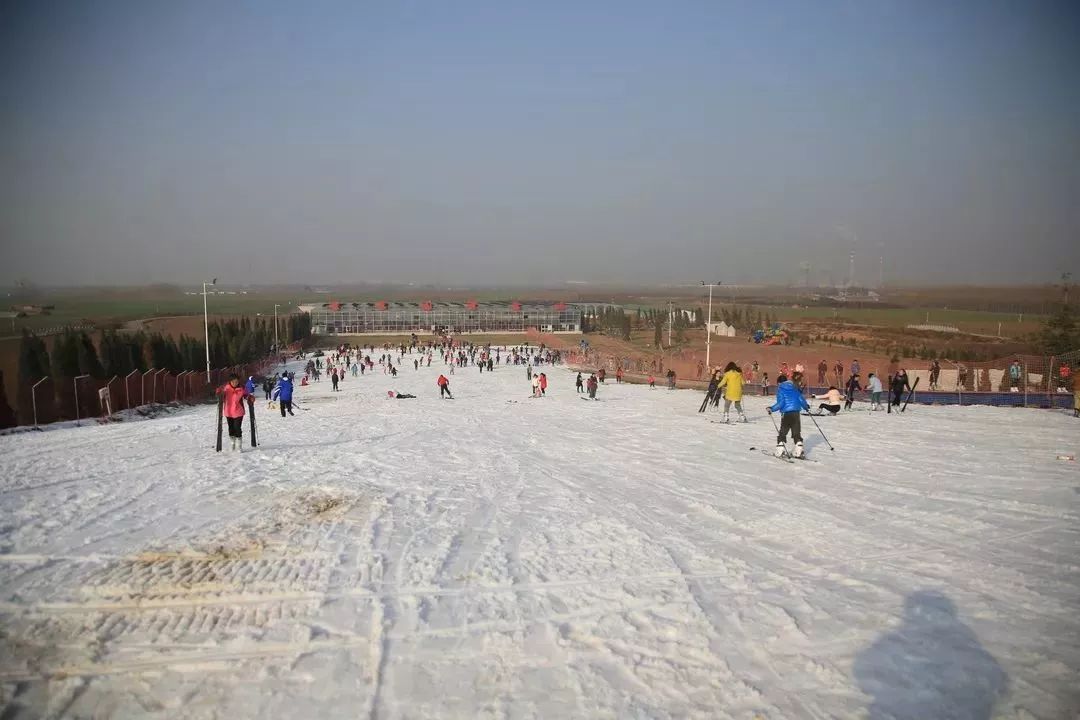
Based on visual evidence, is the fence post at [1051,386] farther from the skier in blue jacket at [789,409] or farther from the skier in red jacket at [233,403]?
the skier in red jacket at [233,403]

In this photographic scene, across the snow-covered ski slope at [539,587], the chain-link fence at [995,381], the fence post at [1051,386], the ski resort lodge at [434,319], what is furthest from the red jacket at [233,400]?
the ski resort lodge at [434,319]

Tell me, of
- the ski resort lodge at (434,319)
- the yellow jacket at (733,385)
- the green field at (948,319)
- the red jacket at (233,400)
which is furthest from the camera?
the ski resort lodge at (434,319)

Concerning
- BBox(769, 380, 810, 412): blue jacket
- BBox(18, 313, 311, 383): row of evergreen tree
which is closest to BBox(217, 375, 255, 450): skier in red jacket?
BBox(769, 380, 810, 412): blue jacket

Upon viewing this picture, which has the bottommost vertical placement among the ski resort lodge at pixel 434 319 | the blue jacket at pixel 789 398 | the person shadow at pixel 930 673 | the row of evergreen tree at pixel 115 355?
the ski resort lodge at pixel 434 319

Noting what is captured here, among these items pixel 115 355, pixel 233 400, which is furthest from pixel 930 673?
pixel 115 355

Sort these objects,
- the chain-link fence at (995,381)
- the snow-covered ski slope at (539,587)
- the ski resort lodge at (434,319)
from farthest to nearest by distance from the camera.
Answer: the ski resort lodge at (434,319), the chain-link fence at (995,381), the snow-covered ski slope at (539,587)

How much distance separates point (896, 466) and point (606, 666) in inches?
335

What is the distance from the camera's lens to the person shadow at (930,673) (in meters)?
3.98

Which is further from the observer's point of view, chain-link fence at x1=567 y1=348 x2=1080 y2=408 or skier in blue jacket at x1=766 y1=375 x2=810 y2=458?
chain-link fence at x1=567 y1=348 x2=1080 y2=408

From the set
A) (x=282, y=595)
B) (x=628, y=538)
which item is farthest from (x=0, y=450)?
(x=628, y=538)

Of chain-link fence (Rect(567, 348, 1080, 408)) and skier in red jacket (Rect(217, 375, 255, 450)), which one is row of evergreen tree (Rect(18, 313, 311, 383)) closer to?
skier in red jacket (Rect(217, 375, 255, 450))

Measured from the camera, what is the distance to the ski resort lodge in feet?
388

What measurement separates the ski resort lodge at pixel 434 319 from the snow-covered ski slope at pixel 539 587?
351ft

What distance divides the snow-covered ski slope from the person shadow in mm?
20
